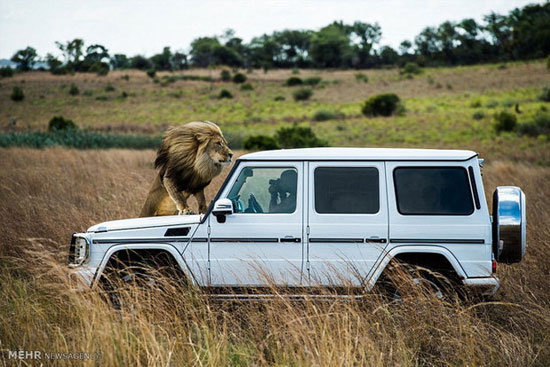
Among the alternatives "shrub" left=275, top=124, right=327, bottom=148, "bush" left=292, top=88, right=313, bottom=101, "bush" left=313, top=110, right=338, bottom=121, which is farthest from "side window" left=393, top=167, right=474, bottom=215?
"bush" left=292, top=88, right=313, bottom=101

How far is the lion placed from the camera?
6219 mm

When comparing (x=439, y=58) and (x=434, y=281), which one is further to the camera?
(x=439, y=58)

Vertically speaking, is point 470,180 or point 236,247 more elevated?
point 470,180

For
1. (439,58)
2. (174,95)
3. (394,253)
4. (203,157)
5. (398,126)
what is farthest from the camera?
(439,58)

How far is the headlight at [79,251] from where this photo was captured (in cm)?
564

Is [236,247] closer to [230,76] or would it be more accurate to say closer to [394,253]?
[394,253]

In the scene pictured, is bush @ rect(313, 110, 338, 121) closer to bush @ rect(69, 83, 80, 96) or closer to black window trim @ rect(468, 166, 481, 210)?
bush @ rect(69, 83, 80, 96)

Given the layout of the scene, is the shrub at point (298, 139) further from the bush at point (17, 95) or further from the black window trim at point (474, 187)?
the bush at point (17, 95)

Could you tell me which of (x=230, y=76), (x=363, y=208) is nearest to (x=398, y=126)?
(x=363, y=208)

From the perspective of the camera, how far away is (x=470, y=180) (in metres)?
5.40

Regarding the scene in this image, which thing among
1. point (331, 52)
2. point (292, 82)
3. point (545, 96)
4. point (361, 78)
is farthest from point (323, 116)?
point (331, 52)

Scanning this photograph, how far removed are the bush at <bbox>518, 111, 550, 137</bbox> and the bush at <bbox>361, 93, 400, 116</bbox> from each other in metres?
11.8

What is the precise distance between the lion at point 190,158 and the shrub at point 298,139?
20726 millimetres

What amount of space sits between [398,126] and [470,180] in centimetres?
3180
